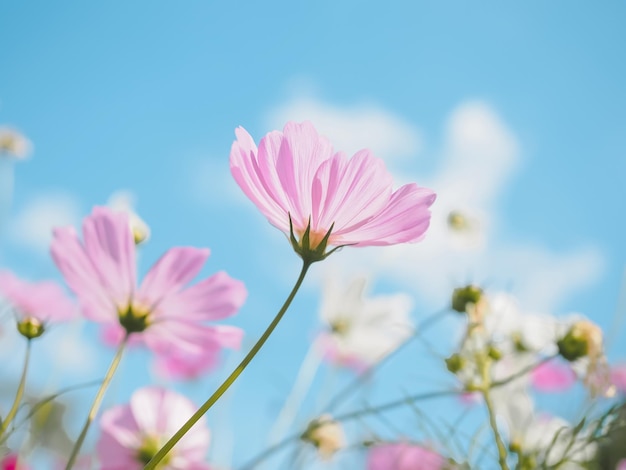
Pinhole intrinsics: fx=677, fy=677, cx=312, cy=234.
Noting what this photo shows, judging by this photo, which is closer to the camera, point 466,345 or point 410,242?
point 410,242

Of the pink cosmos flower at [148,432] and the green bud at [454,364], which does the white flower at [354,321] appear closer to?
the green bud at [454,364]

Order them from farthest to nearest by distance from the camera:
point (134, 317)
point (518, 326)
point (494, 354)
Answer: point (518, 326), point (494, 354), point (134, 317)

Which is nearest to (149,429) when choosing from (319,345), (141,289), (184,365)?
(141,289)

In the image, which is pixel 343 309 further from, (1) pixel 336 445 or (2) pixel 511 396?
(2) pixel 511 396

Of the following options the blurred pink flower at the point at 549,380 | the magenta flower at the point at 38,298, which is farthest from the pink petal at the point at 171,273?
the blurred pink flower at the point at 549,380

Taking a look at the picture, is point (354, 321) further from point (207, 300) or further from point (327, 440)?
point (207, 300)


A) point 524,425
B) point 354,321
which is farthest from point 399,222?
point 354,321
